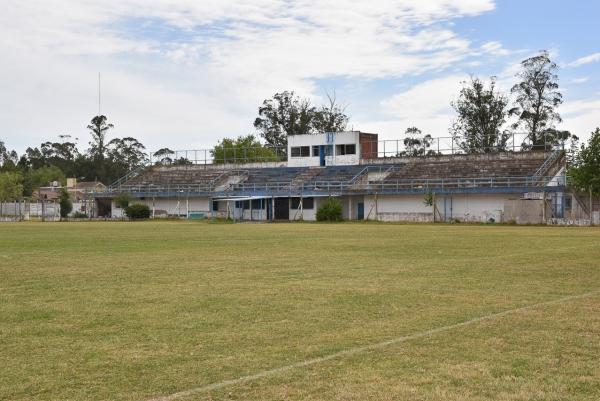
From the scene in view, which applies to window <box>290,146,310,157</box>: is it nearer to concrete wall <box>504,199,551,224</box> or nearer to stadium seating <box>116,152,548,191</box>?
stadium seating <box>116,152,548,191</box>

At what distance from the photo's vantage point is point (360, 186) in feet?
234

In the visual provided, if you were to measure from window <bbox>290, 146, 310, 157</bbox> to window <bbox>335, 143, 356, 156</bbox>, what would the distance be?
12.5 feet

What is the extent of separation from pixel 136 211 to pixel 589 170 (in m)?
42.5

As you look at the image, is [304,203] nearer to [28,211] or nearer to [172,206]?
[172,206]

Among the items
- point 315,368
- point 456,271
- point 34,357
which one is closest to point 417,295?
point 456,271

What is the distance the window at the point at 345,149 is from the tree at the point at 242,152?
48.8ft

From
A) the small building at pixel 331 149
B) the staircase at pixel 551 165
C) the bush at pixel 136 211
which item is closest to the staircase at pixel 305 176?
the small building at pixel 331 149

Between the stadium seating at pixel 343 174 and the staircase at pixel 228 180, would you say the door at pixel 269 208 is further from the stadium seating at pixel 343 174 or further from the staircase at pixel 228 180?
the staircase at pixel 228 180

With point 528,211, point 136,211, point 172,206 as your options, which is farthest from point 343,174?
point 528,211

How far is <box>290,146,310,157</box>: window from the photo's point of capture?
82137 mm

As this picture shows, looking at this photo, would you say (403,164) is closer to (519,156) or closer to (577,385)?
(519,156)

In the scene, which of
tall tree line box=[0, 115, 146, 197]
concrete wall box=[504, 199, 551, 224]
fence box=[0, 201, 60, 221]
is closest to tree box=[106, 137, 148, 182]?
tall tree line box=[0, 115, 146, 197]

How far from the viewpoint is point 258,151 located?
353ft

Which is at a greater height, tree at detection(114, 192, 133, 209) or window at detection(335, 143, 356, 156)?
window at detection(335, 143, 356, 156)
